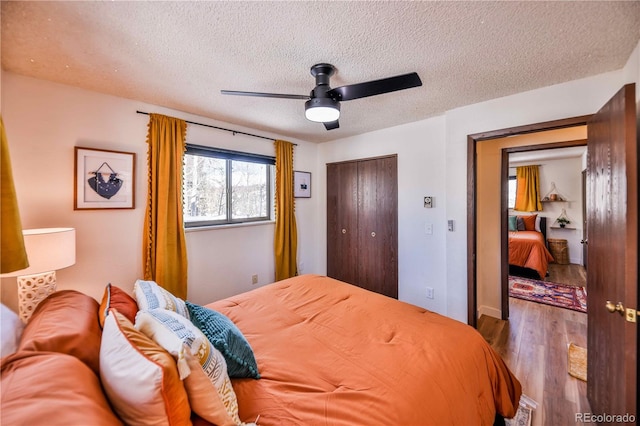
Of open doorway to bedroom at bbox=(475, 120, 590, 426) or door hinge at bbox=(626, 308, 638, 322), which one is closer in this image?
door hinge at bbox=(626, 308, 638, 322)

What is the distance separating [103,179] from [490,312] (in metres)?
4.51

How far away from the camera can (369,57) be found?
5.69 ft

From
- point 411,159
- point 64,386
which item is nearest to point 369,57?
point 411,159

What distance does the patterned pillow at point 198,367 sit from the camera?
2.81 ft

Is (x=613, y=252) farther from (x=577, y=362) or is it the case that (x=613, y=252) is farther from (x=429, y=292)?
(x=429, y=292)

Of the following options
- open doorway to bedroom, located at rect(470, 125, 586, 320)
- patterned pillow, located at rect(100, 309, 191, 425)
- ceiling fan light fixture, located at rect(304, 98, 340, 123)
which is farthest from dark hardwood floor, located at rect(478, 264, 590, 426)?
ceiling fan light fixture, located at rect(304, 98, 340, 123)

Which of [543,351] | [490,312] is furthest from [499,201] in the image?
[543,351]

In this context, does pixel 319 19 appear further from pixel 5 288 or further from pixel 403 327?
pixel 5 288

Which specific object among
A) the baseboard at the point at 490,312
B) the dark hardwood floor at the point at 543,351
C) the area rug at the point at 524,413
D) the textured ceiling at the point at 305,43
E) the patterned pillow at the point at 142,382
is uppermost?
the textured ceiling at the point at 305,43

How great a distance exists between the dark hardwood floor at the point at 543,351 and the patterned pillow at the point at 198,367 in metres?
2.04

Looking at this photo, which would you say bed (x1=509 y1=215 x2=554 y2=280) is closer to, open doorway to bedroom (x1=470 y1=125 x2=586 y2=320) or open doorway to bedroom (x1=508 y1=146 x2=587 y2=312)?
open doorway to bedroom (x1=508 y1=146 x2=587 y2=312)

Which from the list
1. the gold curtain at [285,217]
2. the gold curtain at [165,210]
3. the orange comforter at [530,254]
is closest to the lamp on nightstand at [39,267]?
the gold curtain at [165,210]

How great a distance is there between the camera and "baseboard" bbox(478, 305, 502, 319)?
3.22m

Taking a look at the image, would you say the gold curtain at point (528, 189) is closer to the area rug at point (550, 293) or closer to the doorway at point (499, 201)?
the area rug at point (550, 293)
